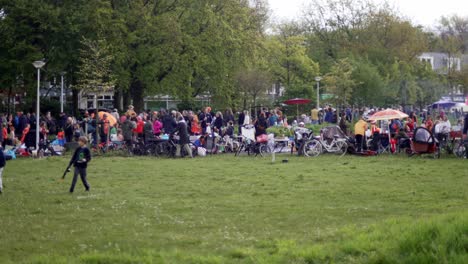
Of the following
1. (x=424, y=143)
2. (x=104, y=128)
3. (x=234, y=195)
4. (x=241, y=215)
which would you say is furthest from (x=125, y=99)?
(x=241, y=215)

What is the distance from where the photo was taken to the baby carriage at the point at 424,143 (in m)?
25.0

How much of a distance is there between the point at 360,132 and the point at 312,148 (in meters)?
1.97

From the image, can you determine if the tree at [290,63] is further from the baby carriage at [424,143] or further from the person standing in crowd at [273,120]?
the baby carriage at [424,143]

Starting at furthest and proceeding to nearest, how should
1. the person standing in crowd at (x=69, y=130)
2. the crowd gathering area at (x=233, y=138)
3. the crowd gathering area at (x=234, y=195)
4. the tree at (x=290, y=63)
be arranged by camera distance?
the tree at (x=290, y=63) → the person standing in crowd at (x=69, y=130) → the crowd gathering area at (x=233, y=138) → the crowd gathering area at (x=234, y=195)

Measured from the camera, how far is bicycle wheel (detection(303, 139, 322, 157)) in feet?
88.6

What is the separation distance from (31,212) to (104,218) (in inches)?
67.6

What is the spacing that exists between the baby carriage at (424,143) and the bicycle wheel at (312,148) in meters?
3.69

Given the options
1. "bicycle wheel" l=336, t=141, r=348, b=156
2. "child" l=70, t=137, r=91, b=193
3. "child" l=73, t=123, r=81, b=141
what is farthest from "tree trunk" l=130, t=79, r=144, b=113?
"child" l=70, t=137, r=91, b=193

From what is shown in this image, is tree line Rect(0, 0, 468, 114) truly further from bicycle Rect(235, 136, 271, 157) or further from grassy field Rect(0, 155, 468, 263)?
grassy field Rect(0, 155, 468, 263)

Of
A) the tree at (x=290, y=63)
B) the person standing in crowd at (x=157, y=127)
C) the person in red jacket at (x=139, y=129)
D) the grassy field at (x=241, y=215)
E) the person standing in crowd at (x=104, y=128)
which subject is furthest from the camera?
the tree at (x=290, y=63)

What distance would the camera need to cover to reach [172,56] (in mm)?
42594

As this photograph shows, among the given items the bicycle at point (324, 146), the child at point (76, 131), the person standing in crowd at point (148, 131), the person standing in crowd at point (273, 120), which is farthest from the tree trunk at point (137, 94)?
the bicycle at point (324, 146)

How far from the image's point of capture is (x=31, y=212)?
41.9 feet

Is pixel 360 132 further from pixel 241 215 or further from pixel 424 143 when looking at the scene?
pixel 241 215
